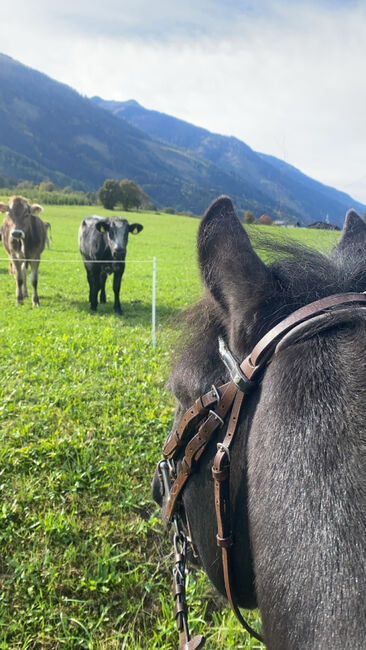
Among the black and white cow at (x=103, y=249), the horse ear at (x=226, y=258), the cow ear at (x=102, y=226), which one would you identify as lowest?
the black and white cow at (x=103, y=249)

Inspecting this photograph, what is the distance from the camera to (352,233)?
177 cm

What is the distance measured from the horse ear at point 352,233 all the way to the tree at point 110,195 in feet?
238

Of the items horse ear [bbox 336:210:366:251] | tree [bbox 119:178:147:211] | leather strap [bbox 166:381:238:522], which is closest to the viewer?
leather strap [bbox 166:381:238:522]

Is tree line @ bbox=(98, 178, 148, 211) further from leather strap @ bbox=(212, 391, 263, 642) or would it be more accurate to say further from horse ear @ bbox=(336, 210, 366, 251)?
leather strap @ bbox=(212, 391, 263, 642)

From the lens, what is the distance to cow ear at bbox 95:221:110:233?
10.2 m

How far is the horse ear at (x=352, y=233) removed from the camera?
1.68m

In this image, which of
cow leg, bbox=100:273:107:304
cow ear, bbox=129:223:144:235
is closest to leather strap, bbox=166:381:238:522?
cow leg, bbox=100:273:107:304

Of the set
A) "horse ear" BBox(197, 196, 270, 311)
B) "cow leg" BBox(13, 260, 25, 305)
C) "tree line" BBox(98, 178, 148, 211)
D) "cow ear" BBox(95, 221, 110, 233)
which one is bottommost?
"cow leg" BBox(13, 260, 25, 305)

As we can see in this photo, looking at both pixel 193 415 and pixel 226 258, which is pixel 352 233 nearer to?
pixel 226 258

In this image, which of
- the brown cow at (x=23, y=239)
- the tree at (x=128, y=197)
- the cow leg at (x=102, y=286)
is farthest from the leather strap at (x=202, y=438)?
the tree at (x=128, y=197)

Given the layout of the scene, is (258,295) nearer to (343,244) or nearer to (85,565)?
(343,244)

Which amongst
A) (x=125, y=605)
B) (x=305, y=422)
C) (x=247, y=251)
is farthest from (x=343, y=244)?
(x=125, y=605)

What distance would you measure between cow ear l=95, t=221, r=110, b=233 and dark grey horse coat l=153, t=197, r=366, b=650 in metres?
9.23

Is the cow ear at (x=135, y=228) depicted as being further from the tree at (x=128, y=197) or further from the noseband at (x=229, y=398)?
the tree at (x=128, y=197)
